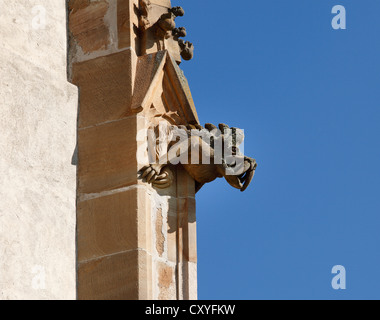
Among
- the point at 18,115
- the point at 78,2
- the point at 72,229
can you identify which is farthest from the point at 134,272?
the point at 78,2

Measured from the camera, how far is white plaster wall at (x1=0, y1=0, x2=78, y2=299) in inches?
367

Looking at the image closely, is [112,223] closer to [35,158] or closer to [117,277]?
[117,277]

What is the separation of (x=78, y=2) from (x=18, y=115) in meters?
1.15

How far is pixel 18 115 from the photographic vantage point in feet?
31.6

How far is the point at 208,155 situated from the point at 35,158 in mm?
1065

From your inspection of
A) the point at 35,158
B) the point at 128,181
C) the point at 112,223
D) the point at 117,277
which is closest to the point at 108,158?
the point at 128,181

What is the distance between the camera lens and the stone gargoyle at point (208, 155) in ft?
33.0

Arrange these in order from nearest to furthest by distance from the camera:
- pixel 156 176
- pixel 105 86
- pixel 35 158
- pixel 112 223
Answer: pixel 35 158, pixel 112 223, pixel 156 176, pixel 105 86

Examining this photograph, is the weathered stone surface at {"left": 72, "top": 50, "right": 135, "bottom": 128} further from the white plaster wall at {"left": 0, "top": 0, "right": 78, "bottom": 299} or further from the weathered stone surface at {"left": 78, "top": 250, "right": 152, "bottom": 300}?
the weathered stone surface at {"left": 78, "top": 250, "right": 152, "bottom": 300}

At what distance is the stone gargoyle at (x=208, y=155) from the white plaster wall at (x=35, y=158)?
554 mm

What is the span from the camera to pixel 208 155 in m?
10.1

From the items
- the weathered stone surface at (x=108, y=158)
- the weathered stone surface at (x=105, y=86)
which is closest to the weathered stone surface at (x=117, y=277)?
the weathered stone surface at (x=108, y=158)

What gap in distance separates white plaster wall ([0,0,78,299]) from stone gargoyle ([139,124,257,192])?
0.55 meters
